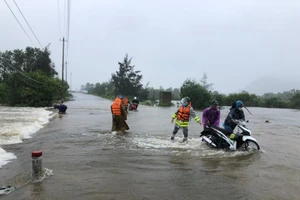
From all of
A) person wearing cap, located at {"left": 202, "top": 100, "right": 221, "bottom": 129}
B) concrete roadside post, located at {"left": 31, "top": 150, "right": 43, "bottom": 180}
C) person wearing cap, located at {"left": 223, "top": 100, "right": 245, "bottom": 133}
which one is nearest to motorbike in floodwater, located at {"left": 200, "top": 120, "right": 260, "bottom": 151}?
person wearing cap, located at {"left": 223, "top": 100, "right": 245, "bottom": 133}

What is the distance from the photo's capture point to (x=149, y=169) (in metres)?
6.89

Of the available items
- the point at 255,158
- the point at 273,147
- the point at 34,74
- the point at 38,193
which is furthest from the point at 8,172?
the point at 34,74

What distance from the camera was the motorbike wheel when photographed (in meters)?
9.05

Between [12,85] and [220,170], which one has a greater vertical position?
[12,85]

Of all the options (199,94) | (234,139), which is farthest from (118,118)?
(199,94)

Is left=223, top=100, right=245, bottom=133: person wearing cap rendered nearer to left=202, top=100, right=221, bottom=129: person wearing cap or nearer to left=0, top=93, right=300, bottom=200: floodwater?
left=202, top=100, right=221, bottom=129: person wearing cap

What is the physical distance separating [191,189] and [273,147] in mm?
6305

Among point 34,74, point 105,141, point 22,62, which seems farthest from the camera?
point 22,62

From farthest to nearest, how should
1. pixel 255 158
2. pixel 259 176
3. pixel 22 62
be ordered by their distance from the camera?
pixel 22 62 < pixel 255 158 < pixel 259 176

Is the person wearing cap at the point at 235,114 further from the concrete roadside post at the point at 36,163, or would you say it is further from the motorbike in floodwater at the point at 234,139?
the concrete roadside post at the point at 36,163

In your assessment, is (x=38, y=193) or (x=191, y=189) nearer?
(x=38, y=193)

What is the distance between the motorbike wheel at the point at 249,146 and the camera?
29.7 feet

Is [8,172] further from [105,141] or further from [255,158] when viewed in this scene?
[255,158]

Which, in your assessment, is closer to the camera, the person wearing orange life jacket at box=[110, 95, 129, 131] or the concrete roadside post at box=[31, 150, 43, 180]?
the concrete roadside post at box=[31, 150, 43, 180]
